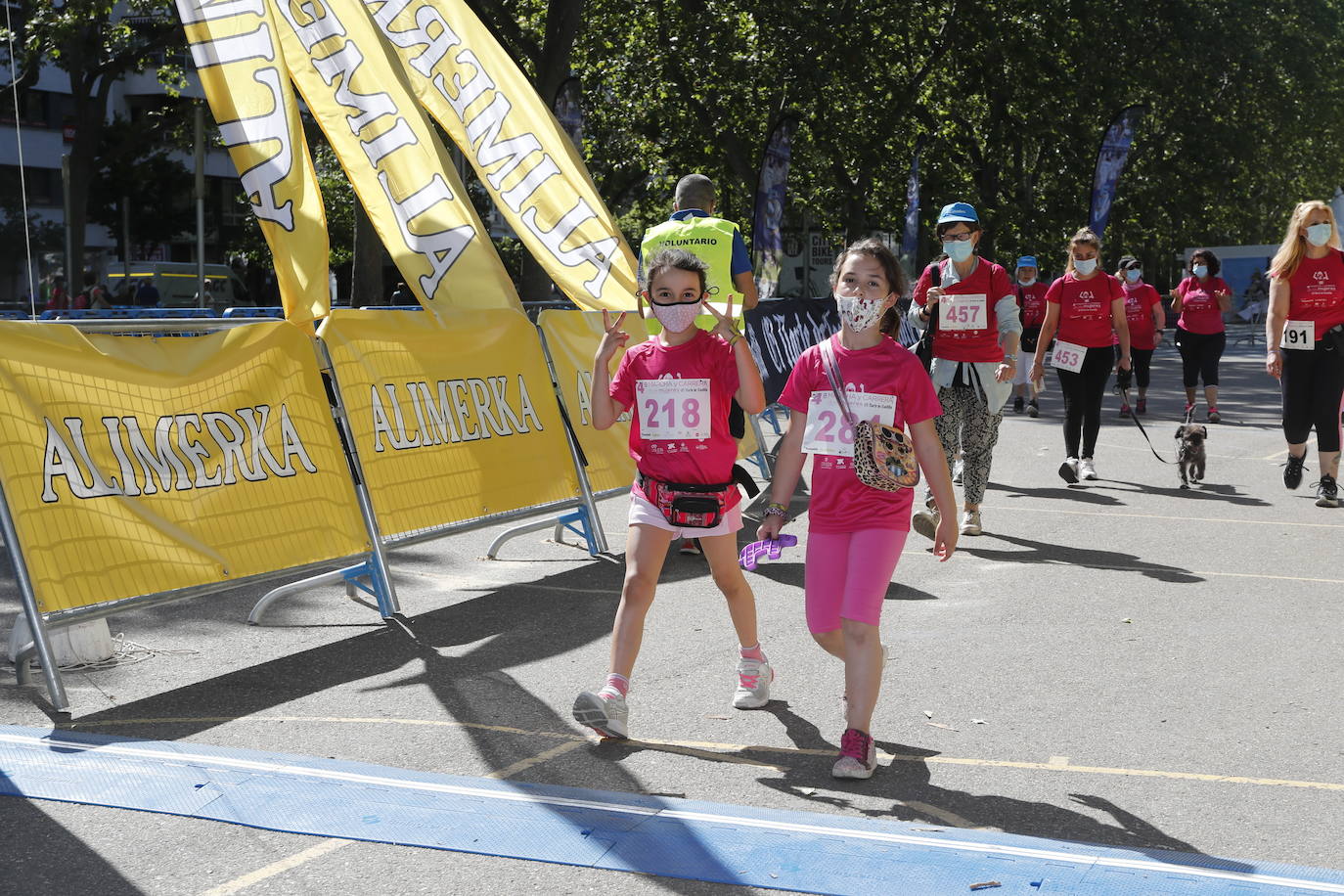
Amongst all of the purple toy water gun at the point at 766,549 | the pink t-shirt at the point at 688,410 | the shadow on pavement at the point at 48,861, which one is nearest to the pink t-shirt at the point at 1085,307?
the pink t-shirt at the point at 688,410

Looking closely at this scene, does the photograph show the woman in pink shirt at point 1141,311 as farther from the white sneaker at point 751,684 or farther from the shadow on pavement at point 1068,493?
the white sneaker at point 751,684

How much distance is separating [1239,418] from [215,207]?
175 feet

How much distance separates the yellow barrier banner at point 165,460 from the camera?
5844 mm

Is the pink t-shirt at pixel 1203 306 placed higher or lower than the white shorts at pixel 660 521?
higher

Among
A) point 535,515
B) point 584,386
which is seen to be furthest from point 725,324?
point 584,386

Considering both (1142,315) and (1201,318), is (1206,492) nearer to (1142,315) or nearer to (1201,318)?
(1201,318)

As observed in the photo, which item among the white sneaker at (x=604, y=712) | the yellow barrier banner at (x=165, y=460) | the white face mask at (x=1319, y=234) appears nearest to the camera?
the white sneaker at (x=604, y=712)

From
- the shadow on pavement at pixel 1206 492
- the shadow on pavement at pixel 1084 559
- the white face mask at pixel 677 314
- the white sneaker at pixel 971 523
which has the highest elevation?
the white face mask at pixel 677 314

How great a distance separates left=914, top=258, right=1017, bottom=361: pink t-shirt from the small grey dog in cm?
347

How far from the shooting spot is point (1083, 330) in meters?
12.1

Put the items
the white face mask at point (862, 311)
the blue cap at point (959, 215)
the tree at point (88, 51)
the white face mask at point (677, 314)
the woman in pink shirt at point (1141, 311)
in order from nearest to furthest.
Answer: the white face mask at point (862, 311) < the white face mask at point (677, 314) < the blue cap at point (959, 215) < the woman in pink shirt at point (1141, 311) < the tree at point (88, 51)

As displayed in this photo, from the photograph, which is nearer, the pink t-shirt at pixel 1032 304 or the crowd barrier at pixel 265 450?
the crowd barrier at pixel 265 450

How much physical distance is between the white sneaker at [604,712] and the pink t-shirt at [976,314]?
4889 mm

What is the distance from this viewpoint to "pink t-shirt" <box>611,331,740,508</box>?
538 centimetres
